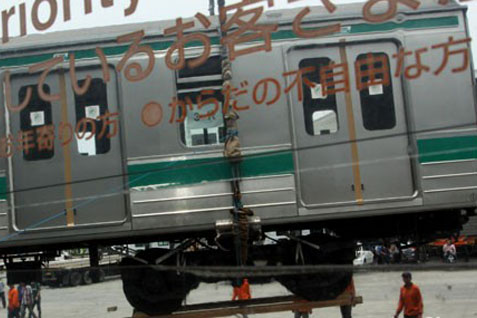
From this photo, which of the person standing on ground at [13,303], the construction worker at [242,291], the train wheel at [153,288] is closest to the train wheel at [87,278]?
the train wheel at [153,288]

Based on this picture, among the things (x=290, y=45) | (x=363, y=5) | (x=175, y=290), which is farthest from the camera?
(x=175, y=290)

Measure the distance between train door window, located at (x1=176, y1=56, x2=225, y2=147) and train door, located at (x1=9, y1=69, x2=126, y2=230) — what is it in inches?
19.5

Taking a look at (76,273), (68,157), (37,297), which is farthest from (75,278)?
(68,157)

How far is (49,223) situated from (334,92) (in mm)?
2142

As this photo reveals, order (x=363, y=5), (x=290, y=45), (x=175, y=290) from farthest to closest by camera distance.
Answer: (x=175, y=290) < (x=290, y=45) < (x=363, y=5)

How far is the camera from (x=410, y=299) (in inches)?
151

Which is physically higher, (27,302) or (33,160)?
(33,160)

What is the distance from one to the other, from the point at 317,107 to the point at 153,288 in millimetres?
1747

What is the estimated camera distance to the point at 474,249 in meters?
4.14

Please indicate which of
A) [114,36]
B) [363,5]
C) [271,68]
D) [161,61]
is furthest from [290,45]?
[114,36]

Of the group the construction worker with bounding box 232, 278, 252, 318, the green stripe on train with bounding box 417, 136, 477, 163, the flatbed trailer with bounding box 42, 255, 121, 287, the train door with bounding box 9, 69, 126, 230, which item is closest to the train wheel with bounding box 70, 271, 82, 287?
the flatbed trailer with bounding box 42, 255, 121, 287

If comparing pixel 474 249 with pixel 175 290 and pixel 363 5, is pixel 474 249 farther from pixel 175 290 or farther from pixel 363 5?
pixel 175 290

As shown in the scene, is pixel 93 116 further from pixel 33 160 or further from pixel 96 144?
pixel 33 160

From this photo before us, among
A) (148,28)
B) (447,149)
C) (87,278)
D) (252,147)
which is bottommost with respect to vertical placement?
(87,278)
